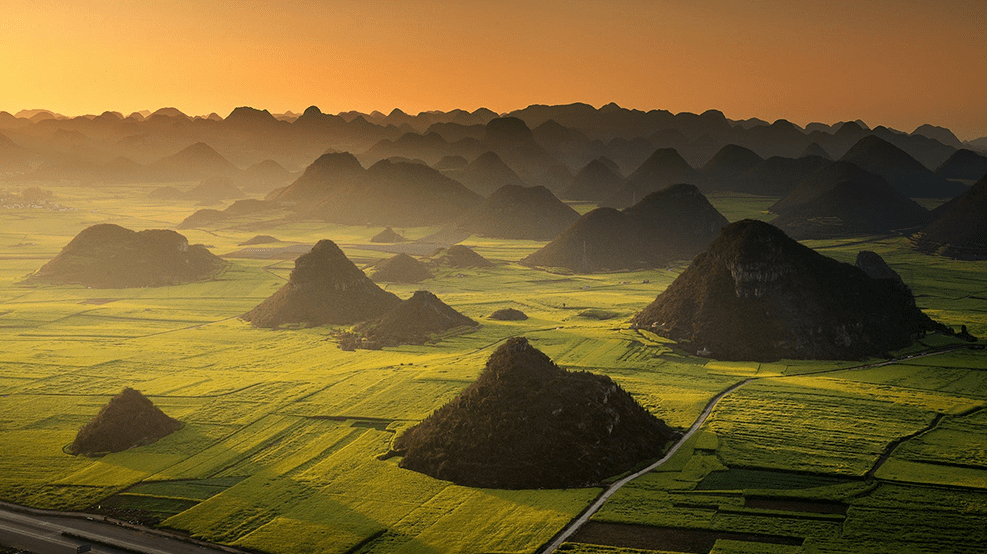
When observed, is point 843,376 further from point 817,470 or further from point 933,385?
point 817,470

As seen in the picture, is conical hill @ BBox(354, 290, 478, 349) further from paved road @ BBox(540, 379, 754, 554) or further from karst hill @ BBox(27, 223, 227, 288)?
karst hill @ BBox(27, 223, 227, 288)

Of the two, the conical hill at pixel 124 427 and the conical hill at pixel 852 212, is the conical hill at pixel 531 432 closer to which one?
the conical hill at pixel 124 427

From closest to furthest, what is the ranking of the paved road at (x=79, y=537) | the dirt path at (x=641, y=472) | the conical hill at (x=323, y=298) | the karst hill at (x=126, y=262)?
1. the paved road at (x=79, y=537)
2. the dirt path at (x=641, y=472)
3. the conical hill at (x=323, y=298)
4. the karst hill at (x=126, y=262)

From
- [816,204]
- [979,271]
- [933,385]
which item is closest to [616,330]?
[933,385]

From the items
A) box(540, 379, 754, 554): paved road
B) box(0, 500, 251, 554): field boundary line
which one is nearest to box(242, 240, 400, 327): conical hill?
box(540, 379, 754, 554): paved road

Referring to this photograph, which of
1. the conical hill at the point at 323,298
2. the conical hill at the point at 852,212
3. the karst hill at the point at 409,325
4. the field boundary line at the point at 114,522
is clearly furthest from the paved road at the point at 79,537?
the conical hill at the point at 852,212

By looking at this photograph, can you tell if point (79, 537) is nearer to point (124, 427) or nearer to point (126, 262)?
point (124, 427)

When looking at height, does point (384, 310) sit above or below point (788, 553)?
above
